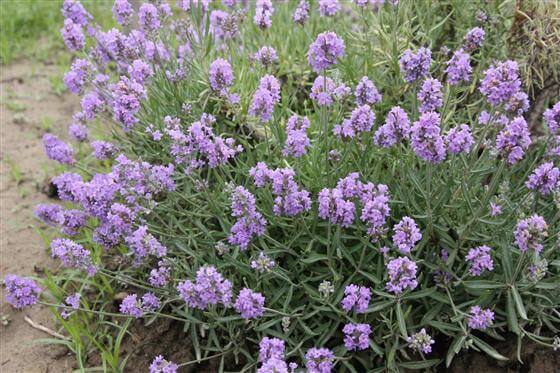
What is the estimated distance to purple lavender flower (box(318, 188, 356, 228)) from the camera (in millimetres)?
2533

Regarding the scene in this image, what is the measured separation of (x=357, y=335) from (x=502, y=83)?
1206 millimetres

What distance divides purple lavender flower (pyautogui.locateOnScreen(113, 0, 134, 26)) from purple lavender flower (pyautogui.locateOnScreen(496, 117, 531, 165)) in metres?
2.13

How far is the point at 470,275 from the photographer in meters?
2.83

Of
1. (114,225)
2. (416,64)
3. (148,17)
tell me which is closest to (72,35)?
(148,17)

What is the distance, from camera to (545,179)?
2.52 m

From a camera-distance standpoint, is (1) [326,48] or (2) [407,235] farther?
(1) [326,48]

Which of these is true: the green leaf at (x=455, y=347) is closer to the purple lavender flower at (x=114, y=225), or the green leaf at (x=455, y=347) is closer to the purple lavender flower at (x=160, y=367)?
the purple lavender flower at (x=160, y=367)

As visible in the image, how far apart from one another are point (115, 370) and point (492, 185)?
2064 mm

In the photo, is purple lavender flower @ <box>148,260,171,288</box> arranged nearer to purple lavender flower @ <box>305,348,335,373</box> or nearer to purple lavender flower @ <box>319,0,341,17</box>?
purple lavender flower @ <box>305,348,335,373</box>

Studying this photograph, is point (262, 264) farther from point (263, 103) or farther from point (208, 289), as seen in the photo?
point (263, 103)

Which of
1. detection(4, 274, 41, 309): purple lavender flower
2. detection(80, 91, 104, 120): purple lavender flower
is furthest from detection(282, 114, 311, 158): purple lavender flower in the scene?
detection(4, 274, 41, 309): purple lavender flower

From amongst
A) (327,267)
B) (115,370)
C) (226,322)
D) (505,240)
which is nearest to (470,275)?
(505,240)

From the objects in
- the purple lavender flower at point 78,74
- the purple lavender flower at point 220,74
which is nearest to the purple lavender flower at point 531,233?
the purple lavender flower at point 220,74

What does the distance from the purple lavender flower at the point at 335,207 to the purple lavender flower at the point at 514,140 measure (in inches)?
25.4
